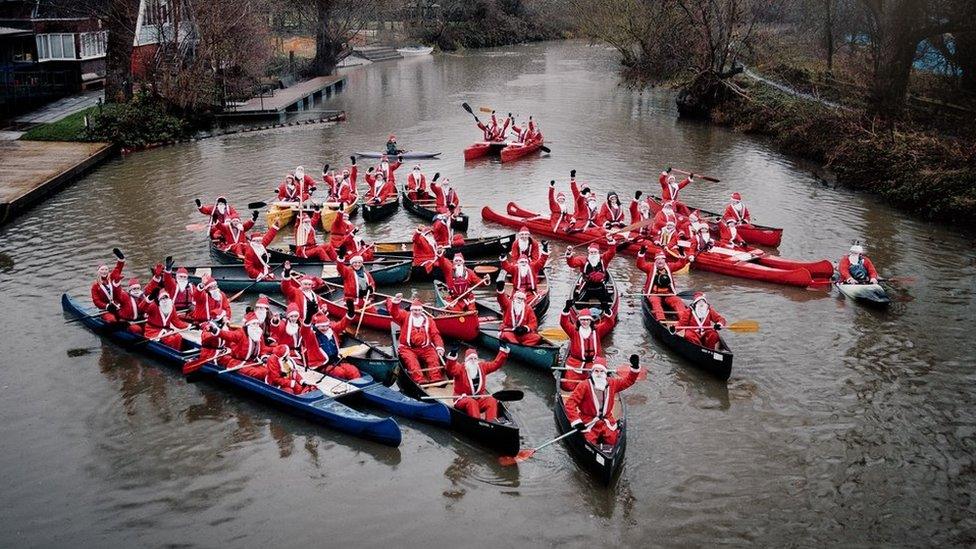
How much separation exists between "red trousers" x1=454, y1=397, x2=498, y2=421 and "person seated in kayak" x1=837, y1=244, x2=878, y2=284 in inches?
417

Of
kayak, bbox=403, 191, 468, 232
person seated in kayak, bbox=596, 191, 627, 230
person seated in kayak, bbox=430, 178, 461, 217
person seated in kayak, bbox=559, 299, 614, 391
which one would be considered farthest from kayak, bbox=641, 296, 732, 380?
person seated in kayak, bbox=430, 178, 461, 217

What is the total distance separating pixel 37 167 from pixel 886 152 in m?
30.1

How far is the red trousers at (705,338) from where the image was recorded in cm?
1611

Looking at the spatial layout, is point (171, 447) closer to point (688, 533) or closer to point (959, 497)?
point (688, 533)

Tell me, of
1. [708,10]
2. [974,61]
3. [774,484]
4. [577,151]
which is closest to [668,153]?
[577,151]

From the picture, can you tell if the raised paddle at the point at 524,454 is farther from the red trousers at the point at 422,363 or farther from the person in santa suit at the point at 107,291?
the person in santa suit at the point at 107,291

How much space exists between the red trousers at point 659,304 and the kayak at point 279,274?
5.95m

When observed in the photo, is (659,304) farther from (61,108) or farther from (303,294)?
(61,108)

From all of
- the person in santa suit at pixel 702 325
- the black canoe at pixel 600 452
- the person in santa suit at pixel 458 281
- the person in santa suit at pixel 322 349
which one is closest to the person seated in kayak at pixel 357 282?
the person in santa suit at pixel 458 281

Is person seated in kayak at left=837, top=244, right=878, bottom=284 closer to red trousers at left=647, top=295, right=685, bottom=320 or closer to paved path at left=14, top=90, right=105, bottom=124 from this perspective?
red trousers at left=647, top=295, right=685, bottom=320

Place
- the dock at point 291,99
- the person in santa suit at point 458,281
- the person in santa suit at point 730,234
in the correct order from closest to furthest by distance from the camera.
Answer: the person in santa suit at point 458,281, the person in santa suit at point 730,234, the dock at point 291,99

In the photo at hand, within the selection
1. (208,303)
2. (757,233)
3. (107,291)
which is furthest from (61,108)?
(757,233)

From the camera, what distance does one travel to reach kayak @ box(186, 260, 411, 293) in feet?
64.3

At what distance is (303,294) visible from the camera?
1680 centimetres
